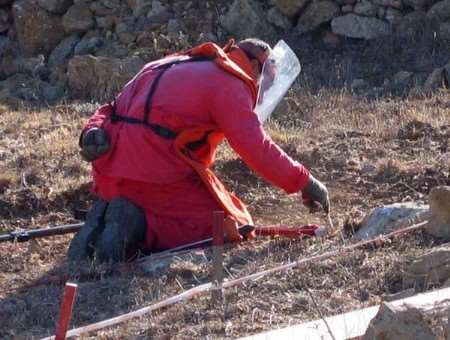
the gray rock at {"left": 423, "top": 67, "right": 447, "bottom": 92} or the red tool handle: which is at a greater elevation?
the red tool handle

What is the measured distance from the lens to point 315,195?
6051mm

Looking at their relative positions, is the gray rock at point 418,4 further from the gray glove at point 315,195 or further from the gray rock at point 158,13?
the gray glove at point 315,195

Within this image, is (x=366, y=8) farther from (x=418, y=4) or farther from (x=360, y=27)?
(x=418, y=4)

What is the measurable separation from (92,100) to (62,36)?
198cm

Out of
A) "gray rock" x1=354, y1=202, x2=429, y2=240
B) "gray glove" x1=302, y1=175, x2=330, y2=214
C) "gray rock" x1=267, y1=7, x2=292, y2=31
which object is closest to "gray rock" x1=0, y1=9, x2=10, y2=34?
"gray rock" x1=267, y1=7, x2=292, y2=31

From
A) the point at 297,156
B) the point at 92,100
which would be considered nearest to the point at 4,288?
the point at 297,156

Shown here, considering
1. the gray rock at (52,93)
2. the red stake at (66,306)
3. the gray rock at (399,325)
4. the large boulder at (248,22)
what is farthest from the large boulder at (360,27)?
the red stake at (66,306)

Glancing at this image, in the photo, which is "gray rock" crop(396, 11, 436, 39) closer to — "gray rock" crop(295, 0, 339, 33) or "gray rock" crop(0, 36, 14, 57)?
"gray rock" crop(295, 0, 339, 33)

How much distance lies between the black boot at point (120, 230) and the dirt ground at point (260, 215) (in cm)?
22

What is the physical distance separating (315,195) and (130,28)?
5.92 meters

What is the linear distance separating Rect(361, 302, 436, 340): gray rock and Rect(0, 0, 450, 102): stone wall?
6392 mm

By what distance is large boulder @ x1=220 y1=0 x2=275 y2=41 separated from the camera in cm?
1123

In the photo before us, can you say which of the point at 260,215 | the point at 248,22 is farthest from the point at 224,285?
the point at 248,22

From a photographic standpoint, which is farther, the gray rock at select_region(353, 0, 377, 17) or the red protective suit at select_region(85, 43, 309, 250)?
the gray rock at select_region(353, 0, 377, 17)
